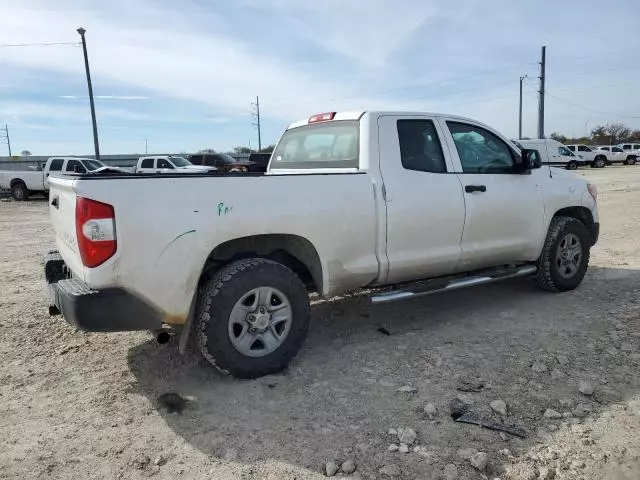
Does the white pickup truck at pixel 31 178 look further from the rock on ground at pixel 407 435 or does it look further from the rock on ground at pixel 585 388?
the rock on ground at pixel 585 388

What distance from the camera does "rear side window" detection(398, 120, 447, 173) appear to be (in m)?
4.62

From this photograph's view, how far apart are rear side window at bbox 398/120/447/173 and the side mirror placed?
100cm

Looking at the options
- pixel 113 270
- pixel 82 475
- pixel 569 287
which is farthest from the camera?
pixel 569 287

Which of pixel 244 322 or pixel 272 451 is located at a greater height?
pixel 244 322

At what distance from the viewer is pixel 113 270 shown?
3.28 meters

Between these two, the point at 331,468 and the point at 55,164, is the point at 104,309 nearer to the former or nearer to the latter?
the point at 331,468

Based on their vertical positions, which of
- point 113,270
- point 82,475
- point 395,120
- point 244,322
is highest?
point 395,120

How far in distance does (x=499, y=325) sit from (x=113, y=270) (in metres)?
3.38

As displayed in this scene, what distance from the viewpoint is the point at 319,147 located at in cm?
508

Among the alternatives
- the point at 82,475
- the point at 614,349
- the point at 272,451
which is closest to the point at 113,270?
the point at 82,475

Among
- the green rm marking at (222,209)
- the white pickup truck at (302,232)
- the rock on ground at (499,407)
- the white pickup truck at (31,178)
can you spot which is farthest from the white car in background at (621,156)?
the green rm marking at (222,209)

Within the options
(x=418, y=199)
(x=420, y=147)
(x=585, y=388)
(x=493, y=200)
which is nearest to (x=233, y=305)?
(x=418, y=199)

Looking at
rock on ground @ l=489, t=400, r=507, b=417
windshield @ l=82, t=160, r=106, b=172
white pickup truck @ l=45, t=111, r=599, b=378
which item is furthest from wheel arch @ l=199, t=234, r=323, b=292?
windshield @ l=82, t=160, r=106, b=172

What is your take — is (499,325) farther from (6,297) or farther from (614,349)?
(6,297)
